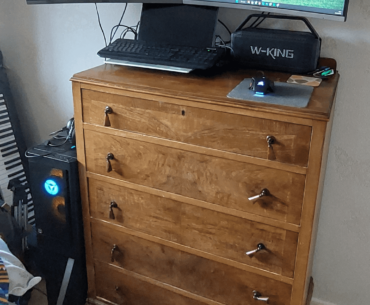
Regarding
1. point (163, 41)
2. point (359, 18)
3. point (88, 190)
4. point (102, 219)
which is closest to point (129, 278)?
point (102, 219)

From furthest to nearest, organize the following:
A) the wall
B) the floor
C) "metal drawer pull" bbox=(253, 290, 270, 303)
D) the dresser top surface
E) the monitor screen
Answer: the floor < the wall < "metal drawer pull" bbox=(253, 290, 270, 303) < the monitor screen < the dresser top surface

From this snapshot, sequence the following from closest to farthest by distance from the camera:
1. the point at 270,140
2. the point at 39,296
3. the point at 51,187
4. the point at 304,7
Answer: the point at 270,140, the point at 304,7, the point at 51,187, the point at 39,296

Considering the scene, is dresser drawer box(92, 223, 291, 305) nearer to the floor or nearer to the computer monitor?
the floor

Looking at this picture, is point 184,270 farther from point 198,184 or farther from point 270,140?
point 270,140

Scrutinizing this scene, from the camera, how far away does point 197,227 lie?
136cm

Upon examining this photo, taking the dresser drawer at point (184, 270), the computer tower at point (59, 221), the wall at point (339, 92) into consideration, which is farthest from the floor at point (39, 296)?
the wall at point (339, 92)

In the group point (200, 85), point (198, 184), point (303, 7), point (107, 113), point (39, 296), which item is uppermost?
point (303, 7)

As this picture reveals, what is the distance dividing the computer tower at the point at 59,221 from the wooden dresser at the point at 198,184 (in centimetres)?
5

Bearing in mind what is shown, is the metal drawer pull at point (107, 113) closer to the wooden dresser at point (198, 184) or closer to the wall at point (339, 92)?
the wooden dresser at point (198, 184)

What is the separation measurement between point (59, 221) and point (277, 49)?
0.99 metres

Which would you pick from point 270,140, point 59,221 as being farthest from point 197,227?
point 59,221

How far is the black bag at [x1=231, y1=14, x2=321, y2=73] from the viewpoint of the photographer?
1.33 m

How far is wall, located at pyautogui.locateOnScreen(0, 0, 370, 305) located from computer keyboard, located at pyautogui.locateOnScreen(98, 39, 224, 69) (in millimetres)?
261

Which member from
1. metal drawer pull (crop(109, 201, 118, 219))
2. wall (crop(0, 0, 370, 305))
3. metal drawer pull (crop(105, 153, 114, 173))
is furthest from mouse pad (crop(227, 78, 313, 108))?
metal drawer pull (crop(109, 201, 118, 219))
